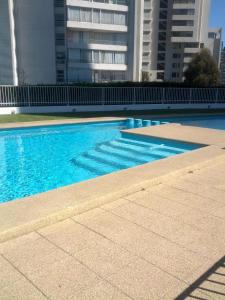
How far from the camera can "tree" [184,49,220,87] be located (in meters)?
25.6

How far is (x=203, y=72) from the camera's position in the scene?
26.0 m

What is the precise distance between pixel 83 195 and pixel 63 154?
19.3ft

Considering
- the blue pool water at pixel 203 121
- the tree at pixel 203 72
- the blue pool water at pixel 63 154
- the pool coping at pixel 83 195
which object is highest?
the tree at pixel 203 72

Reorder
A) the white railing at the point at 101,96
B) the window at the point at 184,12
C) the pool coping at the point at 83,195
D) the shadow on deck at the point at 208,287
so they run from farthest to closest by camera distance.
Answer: the window at the point at 184,12 → the white railing at the point at 101,96 → the pool coping at the point at 83,195 → the shadow on deck at the point at 208,287

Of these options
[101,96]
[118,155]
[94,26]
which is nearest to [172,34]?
[94,26]

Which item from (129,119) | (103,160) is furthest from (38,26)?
(103,160)

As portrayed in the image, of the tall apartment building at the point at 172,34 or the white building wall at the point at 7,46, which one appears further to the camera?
the tall apartment building at the point at 172,34

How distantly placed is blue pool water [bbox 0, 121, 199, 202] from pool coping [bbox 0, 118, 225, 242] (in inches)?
85.6

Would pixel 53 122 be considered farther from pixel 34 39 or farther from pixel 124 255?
pixel 34 39

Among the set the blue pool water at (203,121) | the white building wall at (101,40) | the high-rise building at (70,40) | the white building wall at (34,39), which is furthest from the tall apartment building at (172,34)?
the blue pool water at (203,121)

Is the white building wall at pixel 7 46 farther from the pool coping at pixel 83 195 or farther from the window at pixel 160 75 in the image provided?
the window at pixel 160 75

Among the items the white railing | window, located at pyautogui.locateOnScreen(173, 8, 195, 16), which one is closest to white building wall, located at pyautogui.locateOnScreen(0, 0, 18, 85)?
the white railing

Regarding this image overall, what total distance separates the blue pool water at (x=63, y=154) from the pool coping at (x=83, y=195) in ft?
7.13

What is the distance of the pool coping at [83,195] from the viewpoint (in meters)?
3.79
